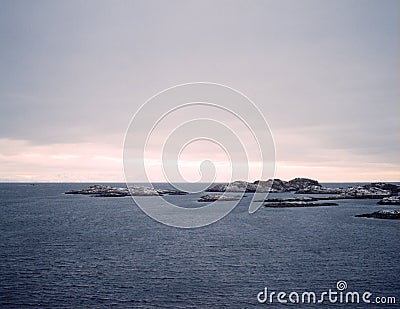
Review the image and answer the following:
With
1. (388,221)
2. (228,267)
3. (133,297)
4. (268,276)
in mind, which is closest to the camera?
(133,297)

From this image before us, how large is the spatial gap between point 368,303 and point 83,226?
75.7 metres

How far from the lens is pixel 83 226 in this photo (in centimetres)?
9738

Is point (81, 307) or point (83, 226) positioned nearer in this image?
point (81, 307)

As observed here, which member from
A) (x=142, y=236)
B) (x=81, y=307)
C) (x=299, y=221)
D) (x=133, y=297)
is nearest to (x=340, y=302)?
(x=133, y=297)

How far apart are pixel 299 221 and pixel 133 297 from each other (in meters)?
77.8

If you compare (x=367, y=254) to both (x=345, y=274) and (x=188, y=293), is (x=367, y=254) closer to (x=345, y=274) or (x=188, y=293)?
(x=345, y=274)

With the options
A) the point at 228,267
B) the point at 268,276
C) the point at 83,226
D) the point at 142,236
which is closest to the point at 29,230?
the point at 83,226

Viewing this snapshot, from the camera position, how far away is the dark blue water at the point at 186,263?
41875 millimetres

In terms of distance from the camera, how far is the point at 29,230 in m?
89.0

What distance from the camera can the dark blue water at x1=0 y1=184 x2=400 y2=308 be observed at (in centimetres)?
4188

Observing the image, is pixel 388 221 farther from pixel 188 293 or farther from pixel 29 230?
pixel 29 230

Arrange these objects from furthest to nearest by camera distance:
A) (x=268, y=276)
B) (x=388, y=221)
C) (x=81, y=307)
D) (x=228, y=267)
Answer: (x=388, y=221) < (x=228, y=267) < (x=268, y=276) < (x=81, y=307)

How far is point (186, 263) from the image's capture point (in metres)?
56.3

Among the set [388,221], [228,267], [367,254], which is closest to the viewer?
[228,267]
